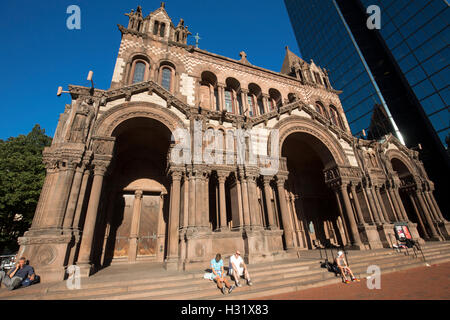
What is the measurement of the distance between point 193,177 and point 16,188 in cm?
1694

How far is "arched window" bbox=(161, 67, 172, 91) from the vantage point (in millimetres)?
16198

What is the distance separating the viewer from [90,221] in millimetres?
8844

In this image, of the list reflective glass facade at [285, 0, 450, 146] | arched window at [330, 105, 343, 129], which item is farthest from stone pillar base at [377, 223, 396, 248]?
reflective glass facade at [285, 0, 450, 146]

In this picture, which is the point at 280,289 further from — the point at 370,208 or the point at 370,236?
the point at 370,208

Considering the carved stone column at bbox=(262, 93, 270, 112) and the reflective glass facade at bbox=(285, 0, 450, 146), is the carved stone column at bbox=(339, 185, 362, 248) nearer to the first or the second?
the carved stone column at bbox=(262, 93, 270, 112)

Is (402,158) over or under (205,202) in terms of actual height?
over

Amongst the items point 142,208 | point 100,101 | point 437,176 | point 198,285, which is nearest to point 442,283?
point 198,285

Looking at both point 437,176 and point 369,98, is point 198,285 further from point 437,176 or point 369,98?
point 369,98

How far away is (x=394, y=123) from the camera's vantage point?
3073cm

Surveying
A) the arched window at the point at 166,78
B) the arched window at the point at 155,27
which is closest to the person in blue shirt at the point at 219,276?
the arched window at the point at 166,78

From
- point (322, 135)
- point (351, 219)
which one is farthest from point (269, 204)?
point (322, 135)

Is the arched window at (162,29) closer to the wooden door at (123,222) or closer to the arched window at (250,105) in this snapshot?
the arched window at (250,105)
